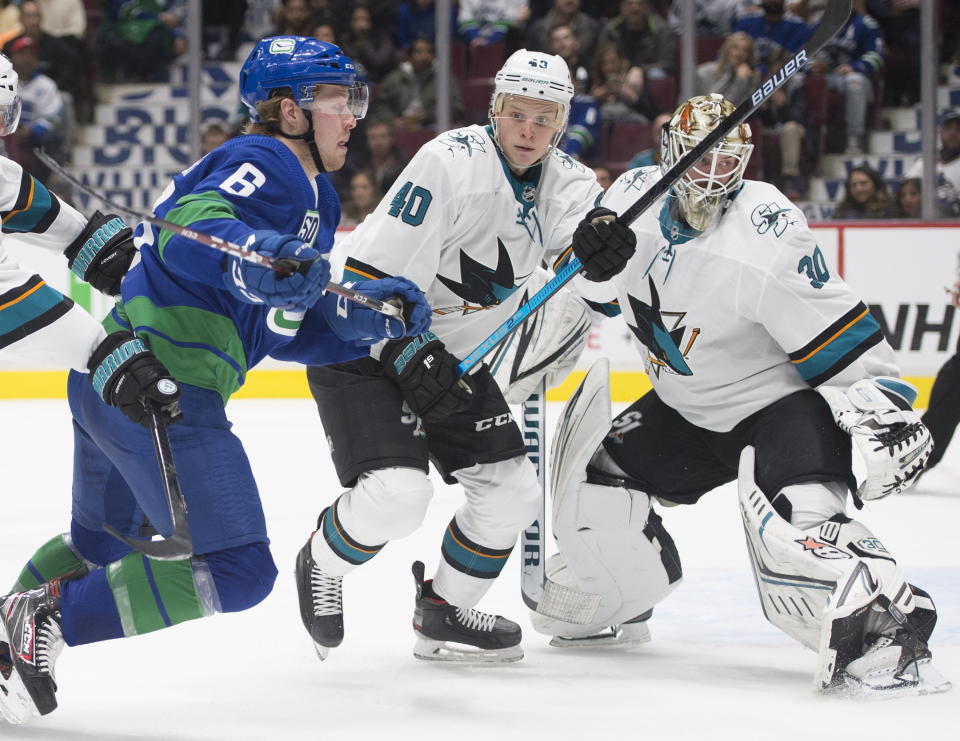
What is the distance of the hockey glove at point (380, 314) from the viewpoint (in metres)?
2.42

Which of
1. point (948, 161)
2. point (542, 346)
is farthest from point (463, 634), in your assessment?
point (948, 161)

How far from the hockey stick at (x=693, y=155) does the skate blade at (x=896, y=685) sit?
0.84m

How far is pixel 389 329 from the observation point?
94.9 inches

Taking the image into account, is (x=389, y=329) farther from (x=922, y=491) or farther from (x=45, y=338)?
(x=922, y=491)

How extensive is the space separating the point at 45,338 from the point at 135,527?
17.8 inches

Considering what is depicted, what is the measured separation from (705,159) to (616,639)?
3.13ft

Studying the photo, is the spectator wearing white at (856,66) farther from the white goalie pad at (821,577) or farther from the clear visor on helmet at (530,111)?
the white goalie pad at (821,577)

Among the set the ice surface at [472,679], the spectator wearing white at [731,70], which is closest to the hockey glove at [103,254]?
the ice surface at [472,679]

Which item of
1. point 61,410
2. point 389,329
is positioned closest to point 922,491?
point 389,329

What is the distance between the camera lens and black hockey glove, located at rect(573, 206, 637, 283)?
2529mm

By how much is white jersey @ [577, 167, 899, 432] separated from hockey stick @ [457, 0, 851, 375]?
151 millimetres

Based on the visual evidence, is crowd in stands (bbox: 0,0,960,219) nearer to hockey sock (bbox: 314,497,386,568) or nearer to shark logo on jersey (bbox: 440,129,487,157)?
shark logo on jersey (bbox: 440,129,487,157)

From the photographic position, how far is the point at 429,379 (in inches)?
102

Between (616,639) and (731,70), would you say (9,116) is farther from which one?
(731,70)
